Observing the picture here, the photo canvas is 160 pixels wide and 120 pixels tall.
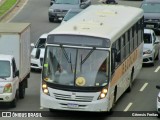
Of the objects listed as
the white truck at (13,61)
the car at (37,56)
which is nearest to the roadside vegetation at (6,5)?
the car at (37,56)

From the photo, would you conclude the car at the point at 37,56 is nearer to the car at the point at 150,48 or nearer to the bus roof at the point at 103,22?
the bus roof at the point at 103,22

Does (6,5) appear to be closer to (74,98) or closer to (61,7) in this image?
(61,7)

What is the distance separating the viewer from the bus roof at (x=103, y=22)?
95.9ft

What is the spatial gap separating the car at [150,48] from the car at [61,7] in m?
12.9

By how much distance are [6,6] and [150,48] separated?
63.7 feet

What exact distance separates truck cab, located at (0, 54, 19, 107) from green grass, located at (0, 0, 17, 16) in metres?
24.4

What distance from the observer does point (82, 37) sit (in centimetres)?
2878

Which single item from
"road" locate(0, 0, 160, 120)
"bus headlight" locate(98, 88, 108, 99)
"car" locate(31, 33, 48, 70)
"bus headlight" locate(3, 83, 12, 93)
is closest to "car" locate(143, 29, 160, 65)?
"road" locate(0, 0, 160, 120)

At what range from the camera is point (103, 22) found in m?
31.3

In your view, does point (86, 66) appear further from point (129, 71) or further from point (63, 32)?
point (129, 71)

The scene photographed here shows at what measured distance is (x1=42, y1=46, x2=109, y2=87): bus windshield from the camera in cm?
2833

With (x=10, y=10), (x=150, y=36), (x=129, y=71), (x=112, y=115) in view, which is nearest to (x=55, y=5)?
(x=10, y=10)

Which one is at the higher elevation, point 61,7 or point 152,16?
point 152,16

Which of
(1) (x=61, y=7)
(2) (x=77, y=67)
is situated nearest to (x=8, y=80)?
(2) (x=77, y=67)
